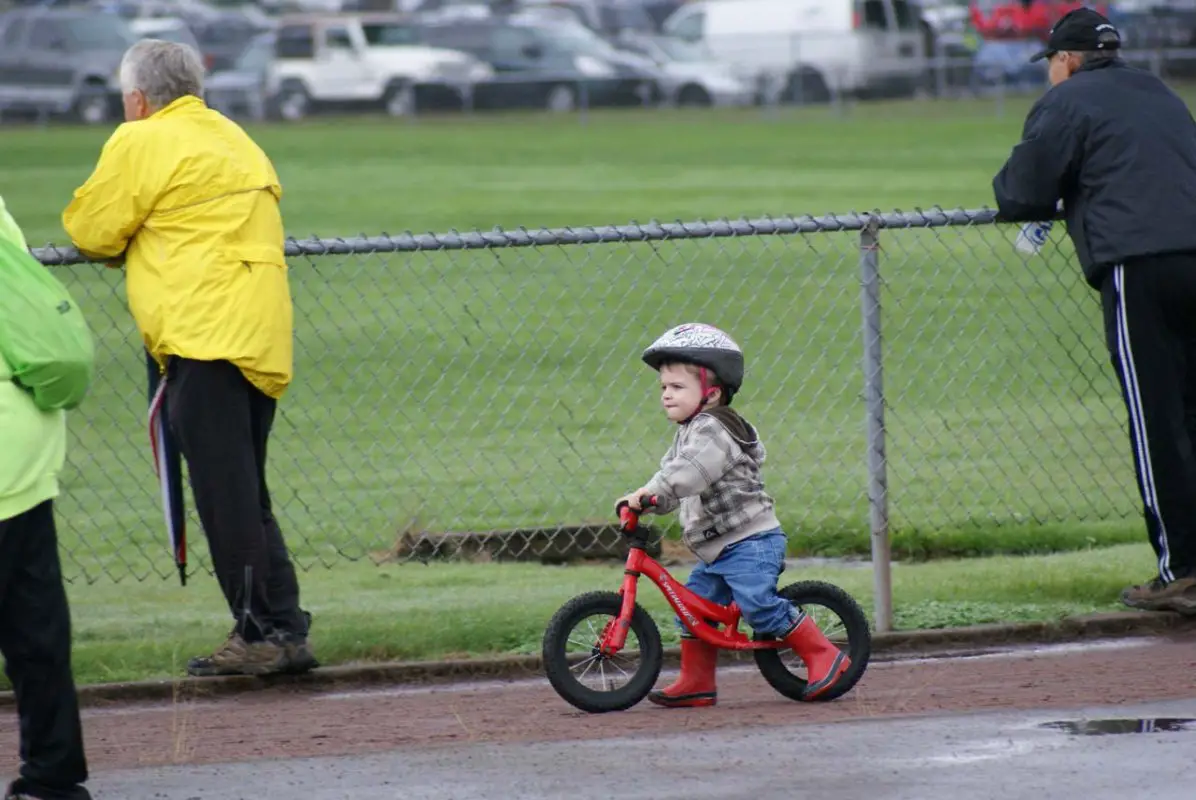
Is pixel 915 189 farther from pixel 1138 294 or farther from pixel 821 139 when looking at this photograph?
pixel 1138 294

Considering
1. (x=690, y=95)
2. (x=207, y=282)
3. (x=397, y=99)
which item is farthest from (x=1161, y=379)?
(x=397, y=99)

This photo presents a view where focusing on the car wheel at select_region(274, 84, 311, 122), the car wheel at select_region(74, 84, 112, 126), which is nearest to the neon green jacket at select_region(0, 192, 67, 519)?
the car wheel at select_region(74, 84, 112, 126)

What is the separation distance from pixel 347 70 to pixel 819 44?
892 cm

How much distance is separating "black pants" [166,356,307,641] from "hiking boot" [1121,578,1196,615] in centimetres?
296

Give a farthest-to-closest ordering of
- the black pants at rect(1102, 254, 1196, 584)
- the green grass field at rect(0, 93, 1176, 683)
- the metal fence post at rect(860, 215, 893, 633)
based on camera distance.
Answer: the green grass field at rect(0, 93, 1176, 683) → the metal fence post at rect(860, 215, 893, 633) → the black pants at rect(1102, 254, 1196, 584)

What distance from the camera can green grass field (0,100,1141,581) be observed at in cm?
953

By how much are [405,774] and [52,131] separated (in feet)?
98.3

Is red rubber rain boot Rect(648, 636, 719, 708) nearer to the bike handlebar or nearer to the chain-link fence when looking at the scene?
the bike handlebar

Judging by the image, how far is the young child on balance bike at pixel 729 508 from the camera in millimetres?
5926

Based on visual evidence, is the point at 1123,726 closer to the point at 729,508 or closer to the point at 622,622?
the point at 729,508

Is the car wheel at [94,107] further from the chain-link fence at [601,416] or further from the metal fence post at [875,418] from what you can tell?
the metal fence post at [875,418]

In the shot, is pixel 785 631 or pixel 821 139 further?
Answer: pixel 821 139

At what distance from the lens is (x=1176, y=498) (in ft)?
22.8

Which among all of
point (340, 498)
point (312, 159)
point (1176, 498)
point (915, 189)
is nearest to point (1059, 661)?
point (1176, 498)
